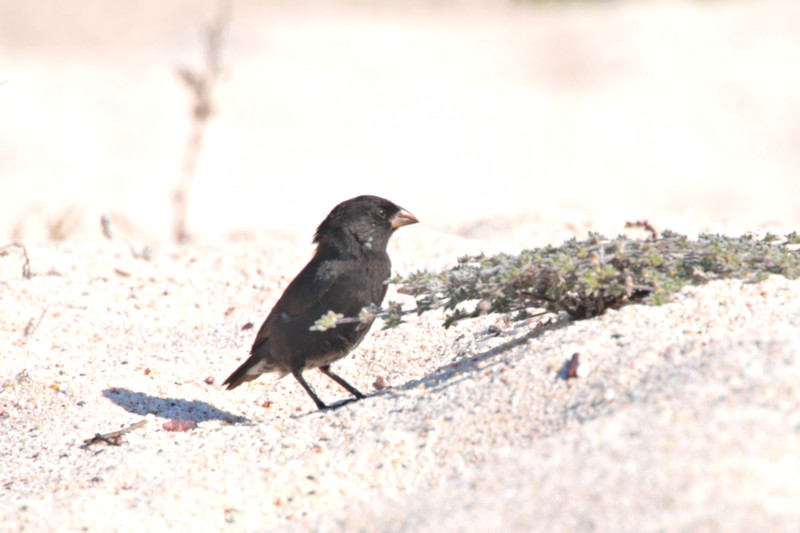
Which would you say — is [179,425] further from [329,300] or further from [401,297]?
[401,297]

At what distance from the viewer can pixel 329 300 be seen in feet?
13.1

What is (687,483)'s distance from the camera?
7.14 feet

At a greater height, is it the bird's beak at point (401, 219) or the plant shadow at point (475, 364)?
the bird's beak at point (401, 219)

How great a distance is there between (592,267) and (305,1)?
22594 mm

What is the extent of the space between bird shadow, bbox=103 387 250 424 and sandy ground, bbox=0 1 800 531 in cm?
2

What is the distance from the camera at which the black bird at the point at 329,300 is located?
13.0 ft

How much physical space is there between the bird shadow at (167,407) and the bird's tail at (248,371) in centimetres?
15

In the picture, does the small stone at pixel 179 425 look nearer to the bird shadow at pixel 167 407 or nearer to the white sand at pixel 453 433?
the white sand at pixel 453 433

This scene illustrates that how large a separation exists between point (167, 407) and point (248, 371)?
41 cm

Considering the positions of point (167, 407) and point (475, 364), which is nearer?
point (475, 364)

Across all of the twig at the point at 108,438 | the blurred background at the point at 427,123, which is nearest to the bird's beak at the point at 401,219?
the twig at the point at 108,438

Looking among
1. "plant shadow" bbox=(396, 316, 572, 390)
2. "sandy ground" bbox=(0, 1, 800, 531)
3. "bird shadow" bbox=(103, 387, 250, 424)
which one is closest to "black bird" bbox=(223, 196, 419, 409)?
"bird shadow" bbox=(103, 387, 250, 424)

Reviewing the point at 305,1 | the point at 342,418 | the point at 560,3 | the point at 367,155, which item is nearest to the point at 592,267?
the point at 342,418

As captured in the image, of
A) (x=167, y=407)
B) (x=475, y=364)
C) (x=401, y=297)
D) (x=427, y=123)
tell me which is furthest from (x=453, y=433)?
(x=427, y=123)
